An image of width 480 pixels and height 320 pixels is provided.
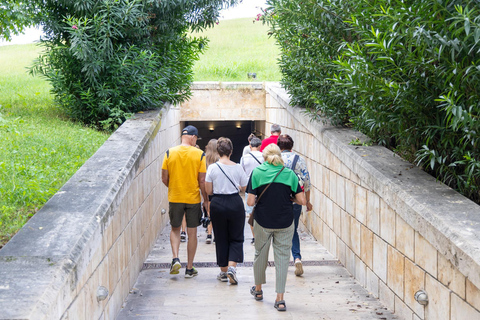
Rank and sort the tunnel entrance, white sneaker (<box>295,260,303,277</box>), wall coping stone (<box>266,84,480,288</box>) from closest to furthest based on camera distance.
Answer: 1. wall coping stone (<box>266,84,480,288</box>)
2. white sneaker (<box>295,260,303,277</box>)
3. the tunnel entrance

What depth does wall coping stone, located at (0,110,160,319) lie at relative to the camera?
2607mm

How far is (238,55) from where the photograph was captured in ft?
87.7

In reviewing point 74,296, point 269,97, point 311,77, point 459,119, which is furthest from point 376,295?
point 269,97

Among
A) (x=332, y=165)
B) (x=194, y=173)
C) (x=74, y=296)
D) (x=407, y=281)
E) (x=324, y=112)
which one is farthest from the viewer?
(x=324, y=112)

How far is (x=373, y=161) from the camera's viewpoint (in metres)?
5.42

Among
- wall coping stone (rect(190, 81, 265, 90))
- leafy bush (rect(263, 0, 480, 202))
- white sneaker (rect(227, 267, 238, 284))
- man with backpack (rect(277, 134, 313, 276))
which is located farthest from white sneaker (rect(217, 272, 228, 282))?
wall coping stone (rect(190, 81, 265, 90))

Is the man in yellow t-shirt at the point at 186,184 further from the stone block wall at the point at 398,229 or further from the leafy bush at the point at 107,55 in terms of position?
the leafy bush at the point at 107,55

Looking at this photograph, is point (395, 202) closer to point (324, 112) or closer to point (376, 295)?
point (376, 295)

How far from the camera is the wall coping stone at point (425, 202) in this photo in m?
3.33

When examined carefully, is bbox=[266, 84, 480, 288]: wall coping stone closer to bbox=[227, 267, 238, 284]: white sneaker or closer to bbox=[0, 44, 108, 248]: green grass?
bbox=[227, 267, 238, 284]: white sneaker

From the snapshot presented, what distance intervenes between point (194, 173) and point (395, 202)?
244 cm

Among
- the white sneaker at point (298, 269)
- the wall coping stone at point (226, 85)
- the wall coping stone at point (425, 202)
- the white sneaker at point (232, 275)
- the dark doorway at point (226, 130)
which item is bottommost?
the dark doorway at point (226, 130)

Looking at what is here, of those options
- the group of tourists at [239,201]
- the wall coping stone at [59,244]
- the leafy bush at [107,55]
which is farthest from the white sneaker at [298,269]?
the leafy bush at [107,55]

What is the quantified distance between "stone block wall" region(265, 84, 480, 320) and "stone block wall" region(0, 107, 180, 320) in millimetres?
2475
